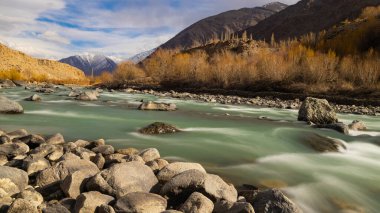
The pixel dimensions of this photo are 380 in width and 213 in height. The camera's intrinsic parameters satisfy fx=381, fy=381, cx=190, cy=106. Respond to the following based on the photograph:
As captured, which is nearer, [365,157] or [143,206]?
[143,206]

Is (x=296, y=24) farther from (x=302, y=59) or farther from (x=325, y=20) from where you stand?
(x=302, y=59)

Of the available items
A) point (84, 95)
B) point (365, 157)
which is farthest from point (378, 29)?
point (365, 157)

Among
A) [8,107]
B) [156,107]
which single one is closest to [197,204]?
[8,107]

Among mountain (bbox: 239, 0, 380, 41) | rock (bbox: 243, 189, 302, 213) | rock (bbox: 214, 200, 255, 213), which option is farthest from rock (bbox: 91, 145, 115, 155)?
mountain (bbox: 239, 0, 380, 41)

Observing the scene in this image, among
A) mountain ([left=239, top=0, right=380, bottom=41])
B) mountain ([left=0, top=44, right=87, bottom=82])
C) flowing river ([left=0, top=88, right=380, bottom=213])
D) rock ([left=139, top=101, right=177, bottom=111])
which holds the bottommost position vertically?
flowing river ([left=0, top=88, right=380, bottom=213])

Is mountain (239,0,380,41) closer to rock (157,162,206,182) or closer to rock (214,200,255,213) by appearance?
rock (157,162,206,182)

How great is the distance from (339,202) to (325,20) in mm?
170396

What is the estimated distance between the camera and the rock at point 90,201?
212 inches

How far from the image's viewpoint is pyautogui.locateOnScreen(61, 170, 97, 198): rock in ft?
20.1

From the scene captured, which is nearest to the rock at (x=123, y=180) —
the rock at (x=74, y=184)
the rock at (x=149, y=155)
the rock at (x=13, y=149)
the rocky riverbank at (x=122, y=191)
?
the rocky riverbank at (x=122, y=191)

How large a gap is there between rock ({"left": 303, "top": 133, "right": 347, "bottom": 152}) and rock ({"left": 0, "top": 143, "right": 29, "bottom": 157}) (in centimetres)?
837

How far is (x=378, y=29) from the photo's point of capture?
62781 mm

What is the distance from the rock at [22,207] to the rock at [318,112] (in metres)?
15.6

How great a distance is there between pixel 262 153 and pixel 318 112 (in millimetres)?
8655
